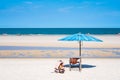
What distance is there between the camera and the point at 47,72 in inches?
561

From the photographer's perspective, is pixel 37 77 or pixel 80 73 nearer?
pixel 37 77

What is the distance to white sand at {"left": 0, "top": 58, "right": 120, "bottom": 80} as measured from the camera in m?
13.0

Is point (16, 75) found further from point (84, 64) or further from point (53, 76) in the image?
point (84, 64)

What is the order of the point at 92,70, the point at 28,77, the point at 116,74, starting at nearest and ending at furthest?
the point at 28,77 → the point at 116,74 → the point at 92,70

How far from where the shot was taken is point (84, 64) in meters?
17.2

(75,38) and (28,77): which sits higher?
(75,38)

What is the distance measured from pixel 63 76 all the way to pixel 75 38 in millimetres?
2604

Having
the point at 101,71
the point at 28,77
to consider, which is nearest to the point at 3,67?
the point at 28,77

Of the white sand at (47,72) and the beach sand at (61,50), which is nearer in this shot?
the white sand at (47,72)

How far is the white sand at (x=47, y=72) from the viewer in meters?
13.0

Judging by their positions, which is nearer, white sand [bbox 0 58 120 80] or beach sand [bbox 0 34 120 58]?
white sand [bbox 0 58 120 80]

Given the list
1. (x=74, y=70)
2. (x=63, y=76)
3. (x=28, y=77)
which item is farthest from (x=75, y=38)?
(x=28, y=77)

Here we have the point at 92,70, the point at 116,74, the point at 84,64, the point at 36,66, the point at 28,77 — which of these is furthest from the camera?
the point at 84,64

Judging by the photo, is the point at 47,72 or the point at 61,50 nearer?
the point at 47,72
